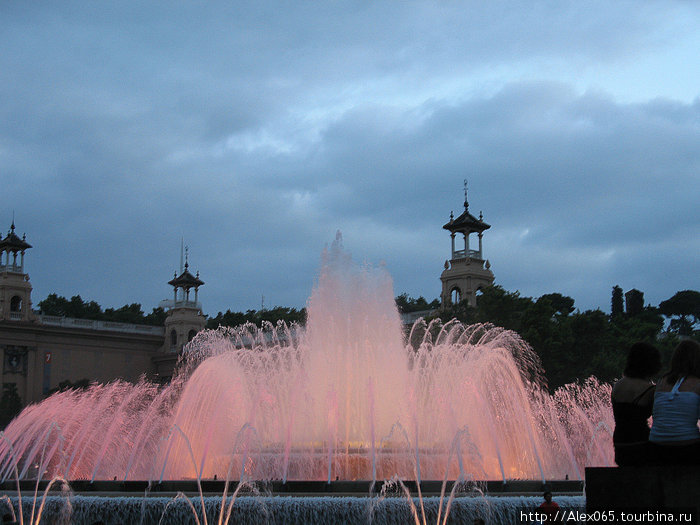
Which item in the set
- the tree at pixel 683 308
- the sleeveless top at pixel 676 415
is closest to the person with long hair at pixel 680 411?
the sleeveless top at pixel 676 415

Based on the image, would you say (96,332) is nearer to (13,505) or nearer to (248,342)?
(248,342)

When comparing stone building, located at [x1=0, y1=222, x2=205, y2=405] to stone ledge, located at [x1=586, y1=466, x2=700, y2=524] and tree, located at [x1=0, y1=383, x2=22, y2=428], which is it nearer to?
tree, located at [x1=0, y1=383, x2=22, y2=428]

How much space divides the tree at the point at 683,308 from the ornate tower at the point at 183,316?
147 feet

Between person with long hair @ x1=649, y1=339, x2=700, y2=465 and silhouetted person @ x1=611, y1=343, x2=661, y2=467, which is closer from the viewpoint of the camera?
person with long hair @ x1=649, y1=339, x2=700, y2=465

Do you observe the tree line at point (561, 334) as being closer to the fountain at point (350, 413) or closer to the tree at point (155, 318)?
the fountain at point (350, 413)

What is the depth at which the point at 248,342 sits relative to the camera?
71562mm

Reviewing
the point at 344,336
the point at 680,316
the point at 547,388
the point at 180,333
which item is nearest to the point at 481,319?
the point at 547,388

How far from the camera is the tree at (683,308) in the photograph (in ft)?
302

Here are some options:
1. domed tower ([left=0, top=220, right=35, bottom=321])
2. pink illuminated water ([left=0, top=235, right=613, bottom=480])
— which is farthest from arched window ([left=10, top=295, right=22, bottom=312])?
pink illuminated water ([left=0, top=235, right=613, bottom=480])

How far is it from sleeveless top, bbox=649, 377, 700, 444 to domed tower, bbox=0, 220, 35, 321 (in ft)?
243

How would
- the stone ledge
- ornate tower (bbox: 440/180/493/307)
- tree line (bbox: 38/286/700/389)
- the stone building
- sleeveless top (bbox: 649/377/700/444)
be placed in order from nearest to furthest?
the stone ledge, sleeveless top (bbox: 649/377/700/444), tree line (bbox: 38/286/700/389), ornate tower (bbox: 440/180/493/307), the stone building

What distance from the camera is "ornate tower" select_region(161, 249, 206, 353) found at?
3250 inches

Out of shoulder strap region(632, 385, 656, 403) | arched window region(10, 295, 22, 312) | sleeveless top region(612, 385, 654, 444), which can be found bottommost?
sleeveless top region(612, 385, 654, 444)

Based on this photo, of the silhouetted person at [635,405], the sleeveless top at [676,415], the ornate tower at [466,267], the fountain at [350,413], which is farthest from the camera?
the ornate tower at [466,267]
